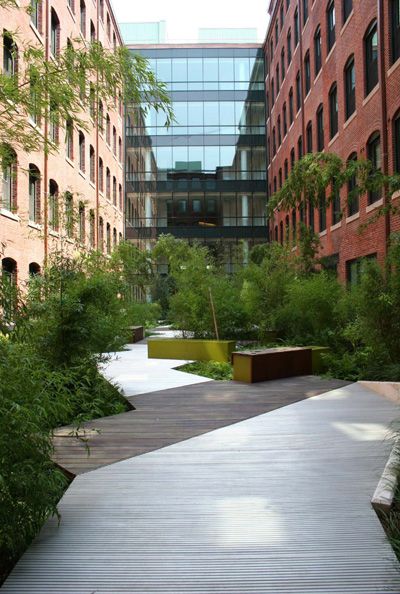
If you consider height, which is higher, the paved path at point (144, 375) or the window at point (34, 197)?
the window at point (34, 197)

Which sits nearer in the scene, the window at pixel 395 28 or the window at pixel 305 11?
the window at pixel 395 28

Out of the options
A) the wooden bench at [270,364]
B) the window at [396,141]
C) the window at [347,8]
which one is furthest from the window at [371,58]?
the wooden bench at [270,364]

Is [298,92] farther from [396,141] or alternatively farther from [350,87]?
[396,141]

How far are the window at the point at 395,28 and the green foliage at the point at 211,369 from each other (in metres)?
9.52

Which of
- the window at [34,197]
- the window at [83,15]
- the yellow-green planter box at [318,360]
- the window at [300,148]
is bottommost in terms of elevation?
the yellow-green planter box at [318,360]

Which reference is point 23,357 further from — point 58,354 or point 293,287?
point 293,287

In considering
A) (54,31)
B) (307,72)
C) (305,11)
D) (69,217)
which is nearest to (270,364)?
(69,217)

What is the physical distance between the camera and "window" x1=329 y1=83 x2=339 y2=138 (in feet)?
66.3

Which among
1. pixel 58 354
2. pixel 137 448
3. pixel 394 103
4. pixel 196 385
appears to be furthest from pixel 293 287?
pixel 137 448

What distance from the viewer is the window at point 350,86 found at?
1808cm

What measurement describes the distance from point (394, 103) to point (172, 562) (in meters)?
14.1

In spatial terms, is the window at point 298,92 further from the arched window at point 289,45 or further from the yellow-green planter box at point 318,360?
the yellow-green planter box at point 318,360

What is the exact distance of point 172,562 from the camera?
115 inches

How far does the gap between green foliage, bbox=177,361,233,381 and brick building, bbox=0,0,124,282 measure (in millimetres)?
3266
